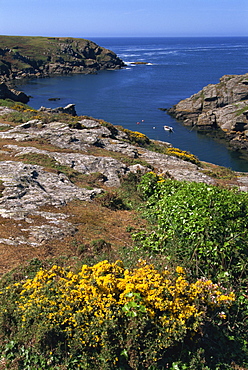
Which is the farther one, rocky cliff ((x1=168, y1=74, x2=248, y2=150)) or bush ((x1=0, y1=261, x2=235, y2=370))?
rocky cliff ((x1=168, y1=74, x2=248, y2=150))

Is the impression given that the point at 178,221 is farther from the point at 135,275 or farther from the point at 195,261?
the point at 135,275

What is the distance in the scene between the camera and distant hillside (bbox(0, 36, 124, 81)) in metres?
134

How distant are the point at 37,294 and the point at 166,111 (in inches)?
3008

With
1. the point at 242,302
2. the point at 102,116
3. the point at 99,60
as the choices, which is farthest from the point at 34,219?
the point at 99,60

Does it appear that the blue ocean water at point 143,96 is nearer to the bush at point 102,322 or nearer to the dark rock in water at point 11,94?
the dark rock in water at point 11,94

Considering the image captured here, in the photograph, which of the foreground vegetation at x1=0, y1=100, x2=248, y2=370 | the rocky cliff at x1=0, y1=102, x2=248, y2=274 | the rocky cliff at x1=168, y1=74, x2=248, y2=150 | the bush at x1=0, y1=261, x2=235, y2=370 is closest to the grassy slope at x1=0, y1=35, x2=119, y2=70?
the rocky cliff at x1=168, y1=74, x2=248, y2=150

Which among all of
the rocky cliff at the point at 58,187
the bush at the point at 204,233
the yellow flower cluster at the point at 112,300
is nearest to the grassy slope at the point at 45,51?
the rocky cliff at the point at 58,187

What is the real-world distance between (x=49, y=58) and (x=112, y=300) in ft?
550

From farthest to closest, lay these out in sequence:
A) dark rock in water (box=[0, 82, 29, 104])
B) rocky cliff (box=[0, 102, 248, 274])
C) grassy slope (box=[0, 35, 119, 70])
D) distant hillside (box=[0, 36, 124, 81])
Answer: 1. grassy slope (box=[0, 35, 119, 70])
2. distant hillside (box=[0, 36, 124, 81])
3. dark rock in water (box=[0, 82, 29, 104])
4. rocky cliff (box=[0, 102, 248, 274])

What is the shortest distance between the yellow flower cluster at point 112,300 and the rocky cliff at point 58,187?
2.54 m

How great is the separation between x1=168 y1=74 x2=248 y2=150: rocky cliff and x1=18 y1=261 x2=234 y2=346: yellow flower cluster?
5849 cm

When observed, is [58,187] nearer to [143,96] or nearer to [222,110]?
[222,110]

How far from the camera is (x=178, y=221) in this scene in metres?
9.73

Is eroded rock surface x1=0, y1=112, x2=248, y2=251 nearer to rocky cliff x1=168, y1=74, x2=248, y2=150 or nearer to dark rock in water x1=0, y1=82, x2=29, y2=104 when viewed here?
dark rock in water x1=0, y1=82, x2=29, y2=104
